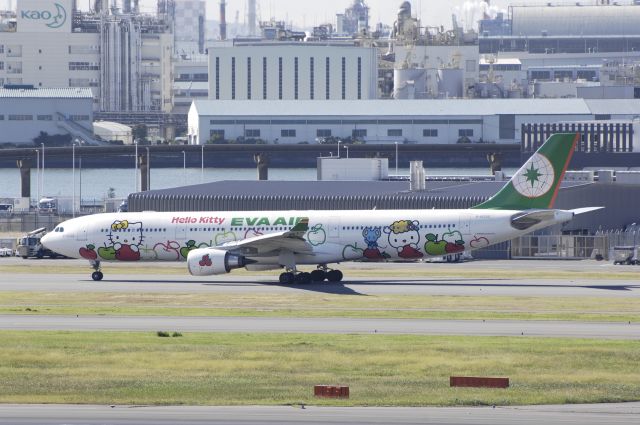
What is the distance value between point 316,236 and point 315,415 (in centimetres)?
3796

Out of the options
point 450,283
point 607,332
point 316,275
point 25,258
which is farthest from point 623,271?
point 25,258

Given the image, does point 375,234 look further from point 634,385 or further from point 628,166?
point 628,166

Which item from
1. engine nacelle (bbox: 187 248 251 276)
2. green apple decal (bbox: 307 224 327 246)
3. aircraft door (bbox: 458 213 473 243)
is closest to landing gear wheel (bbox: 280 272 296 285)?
engine nacelle (bbox: 187 248 251 276)

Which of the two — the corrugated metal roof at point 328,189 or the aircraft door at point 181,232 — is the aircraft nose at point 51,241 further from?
the corrugated metal roof at point 328,189

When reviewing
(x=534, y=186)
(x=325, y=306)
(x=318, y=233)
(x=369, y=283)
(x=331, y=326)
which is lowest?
(x=369, y=283)

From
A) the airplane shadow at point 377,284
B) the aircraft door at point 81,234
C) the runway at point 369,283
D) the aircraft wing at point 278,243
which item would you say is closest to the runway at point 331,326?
the runway at point 369,283

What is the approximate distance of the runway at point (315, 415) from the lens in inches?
1347

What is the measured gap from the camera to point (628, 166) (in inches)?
5837

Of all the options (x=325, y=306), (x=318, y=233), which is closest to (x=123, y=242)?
(x=318, y=233)

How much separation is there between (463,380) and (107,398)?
9434mm

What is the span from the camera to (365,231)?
72562mm

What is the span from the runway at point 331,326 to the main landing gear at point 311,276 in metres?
15.3

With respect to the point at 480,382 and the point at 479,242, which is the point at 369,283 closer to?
the point at 479,242

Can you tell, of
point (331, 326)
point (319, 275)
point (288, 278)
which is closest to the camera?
point (331, 326)
